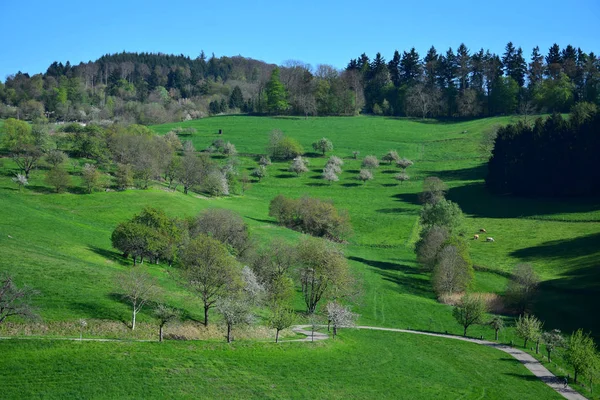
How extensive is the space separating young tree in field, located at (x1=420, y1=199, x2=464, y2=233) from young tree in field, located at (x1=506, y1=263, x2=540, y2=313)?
71.9 feet

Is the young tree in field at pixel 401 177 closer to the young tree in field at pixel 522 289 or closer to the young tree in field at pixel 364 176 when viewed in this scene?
the young tree in field at pixel 364 176

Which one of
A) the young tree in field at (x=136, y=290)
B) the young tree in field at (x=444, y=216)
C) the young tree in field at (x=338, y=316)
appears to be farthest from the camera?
the young tree in field at (x=444, y=216)

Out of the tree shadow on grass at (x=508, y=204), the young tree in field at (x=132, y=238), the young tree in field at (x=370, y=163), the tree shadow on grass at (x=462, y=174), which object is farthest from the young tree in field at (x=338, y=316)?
the young tree in field at (x=370, y=163)

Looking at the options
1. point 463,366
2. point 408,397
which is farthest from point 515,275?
point 408,397

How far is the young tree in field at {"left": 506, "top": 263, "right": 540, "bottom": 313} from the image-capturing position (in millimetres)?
66000

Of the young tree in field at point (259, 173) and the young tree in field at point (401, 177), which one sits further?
the young tree in field at point (401, 177)

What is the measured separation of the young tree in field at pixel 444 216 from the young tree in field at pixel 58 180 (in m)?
59.5

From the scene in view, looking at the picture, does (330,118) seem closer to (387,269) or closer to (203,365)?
(387,269)

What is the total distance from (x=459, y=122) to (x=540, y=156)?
6194cm

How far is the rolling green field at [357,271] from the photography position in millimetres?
38094

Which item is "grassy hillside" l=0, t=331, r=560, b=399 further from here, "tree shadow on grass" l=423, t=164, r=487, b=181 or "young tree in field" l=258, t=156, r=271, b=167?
"young tree in field" l=258, t=156, r=271, b=167

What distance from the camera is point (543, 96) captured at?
6890 inches

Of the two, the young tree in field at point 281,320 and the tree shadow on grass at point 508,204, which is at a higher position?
the tree shadow on grass at point 508,204

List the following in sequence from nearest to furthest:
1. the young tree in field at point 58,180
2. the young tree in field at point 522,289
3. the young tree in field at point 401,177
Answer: the young tree in field at point 522,289, the young tree in field at point 58,180, the young tree in field at point 401,177
